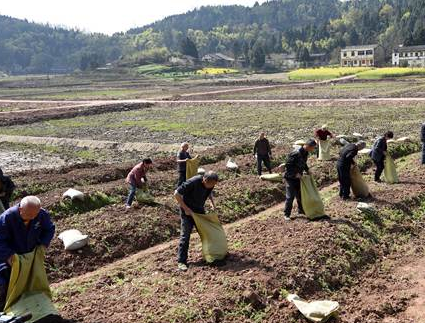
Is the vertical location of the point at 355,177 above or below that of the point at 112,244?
above

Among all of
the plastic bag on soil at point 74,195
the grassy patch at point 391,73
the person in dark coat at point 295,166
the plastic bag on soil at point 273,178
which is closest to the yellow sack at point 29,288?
the person in dark coat at point 295,166

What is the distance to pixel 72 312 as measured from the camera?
7801 millimetres

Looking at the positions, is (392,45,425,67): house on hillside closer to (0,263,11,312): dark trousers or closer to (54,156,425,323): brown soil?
(54,156,425,323): brown soil

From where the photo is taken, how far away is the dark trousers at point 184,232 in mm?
9000

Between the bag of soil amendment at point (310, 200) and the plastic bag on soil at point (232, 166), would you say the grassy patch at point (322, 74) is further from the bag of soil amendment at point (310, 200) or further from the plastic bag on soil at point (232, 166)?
the bag of soil amendment at point (310, 200)

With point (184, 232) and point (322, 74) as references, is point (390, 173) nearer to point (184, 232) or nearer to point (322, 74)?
point (184, 232)

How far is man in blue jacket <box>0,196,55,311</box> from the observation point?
6840 millimetres

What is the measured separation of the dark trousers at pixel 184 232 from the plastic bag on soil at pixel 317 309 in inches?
83.1

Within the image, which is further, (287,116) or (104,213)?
(287,116)

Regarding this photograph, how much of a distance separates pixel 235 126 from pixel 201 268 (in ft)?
75.3

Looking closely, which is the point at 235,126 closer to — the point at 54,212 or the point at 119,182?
the point at 119,182

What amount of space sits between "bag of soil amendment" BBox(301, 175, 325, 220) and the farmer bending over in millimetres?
3277

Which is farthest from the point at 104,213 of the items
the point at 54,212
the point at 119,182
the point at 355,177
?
the point at 355,177

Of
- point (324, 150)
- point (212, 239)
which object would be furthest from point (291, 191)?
point (324, 150)
